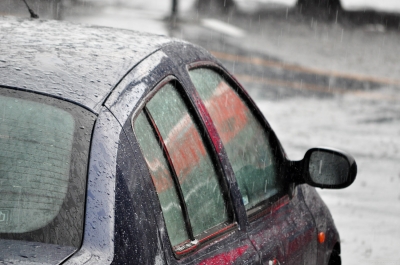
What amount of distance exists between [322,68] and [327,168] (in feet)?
40.2

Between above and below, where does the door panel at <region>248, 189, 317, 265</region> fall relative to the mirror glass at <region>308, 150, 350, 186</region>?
below

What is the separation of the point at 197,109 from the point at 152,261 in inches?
37.1

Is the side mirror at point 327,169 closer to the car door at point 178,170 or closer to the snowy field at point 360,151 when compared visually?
the car door at point 178,170

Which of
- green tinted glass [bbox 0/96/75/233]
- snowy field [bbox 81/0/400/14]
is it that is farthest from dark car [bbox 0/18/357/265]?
snowy field [bbox 81/0/400/14]

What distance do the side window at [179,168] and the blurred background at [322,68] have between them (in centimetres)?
360

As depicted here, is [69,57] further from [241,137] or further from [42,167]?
[241,137]

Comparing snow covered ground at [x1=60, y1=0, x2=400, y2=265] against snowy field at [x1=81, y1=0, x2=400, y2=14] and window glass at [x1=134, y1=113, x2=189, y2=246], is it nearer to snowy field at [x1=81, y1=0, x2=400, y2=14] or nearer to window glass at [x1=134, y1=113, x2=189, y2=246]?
snowy field at [x1=81, y1=0, x2=400, y2=14]

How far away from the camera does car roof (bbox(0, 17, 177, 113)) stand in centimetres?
244

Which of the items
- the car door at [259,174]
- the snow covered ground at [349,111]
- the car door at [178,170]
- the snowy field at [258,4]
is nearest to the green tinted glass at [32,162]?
the car door at [178,170]

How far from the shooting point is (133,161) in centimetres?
238

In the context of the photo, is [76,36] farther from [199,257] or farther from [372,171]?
[372,171]

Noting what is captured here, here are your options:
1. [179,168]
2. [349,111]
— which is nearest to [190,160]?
[179,168]

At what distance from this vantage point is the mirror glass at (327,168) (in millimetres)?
3768

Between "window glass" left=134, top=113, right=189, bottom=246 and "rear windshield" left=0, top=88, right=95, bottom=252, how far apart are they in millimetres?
276
